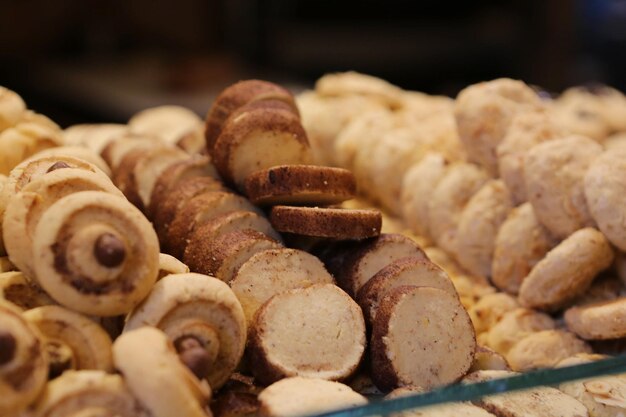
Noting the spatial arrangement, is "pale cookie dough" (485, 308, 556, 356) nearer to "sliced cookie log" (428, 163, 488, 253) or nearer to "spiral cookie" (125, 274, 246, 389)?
"sliced cookie log" (428, 163, 488, 253)

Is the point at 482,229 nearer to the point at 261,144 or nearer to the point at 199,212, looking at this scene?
the point at 261,144

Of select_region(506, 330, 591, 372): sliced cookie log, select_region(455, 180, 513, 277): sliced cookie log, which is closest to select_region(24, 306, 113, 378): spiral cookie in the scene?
select_region(506, 330, 591, 372): sliced cookie log

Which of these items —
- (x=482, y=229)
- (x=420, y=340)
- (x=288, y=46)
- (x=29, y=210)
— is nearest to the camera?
(x=29, y=210)

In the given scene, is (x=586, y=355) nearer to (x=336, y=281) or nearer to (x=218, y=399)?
(x=336, y=281)

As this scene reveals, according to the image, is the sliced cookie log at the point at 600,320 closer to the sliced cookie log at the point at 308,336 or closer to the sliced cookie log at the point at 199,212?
the sliced cookie log at the point at 308,336

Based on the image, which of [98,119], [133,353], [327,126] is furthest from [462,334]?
[98,119]

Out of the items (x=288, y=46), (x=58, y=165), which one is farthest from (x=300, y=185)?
(x=288, y=46)
